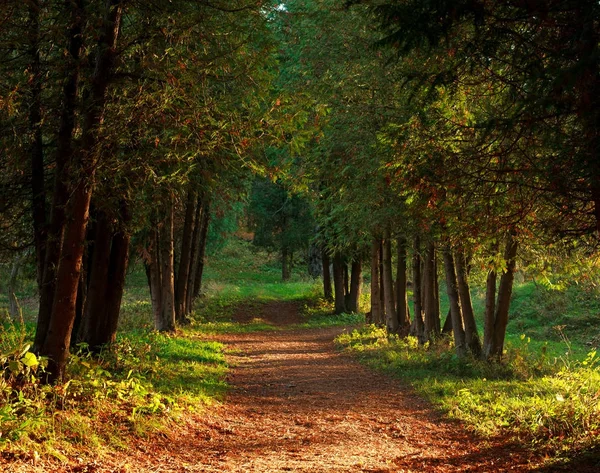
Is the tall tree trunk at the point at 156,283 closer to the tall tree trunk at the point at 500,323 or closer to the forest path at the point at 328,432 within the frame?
the forest path at the point at 328,432

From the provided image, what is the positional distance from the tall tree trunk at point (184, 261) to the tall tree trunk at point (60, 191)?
1136 cm

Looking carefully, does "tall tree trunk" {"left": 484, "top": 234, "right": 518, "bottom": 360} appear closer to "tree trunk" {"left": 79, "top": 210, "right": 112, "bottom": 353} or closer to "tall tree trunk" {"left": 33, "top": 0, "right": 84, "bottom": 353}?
"tree trunk" {"left": 79, "top": 210, "right": 112, "bottom": 353}

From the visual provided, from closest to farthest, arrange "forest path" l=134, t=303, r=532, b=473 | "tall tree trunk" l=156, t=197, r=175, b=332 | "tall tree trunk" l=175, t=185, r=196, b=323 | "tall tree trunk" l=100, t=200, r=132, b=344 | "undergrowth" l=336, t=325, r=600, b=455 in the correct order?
"forest path" l=134, t=303, r=532, b=473
"undergrowth" l=336, t=325, r=600, b=455
"tall tree trunk" l=100, t=200, r=132, b=344
"tall tree trunk" l=156, t=197, r=175, b=332
"tall tree trunk" l=175, t=185, r=196, b=323

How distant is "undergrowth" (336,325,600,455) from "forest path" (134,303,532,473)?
0.37m

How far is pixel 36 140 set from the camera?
882 centimetres

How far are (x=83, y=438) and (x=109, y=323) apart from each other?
5.10 metres

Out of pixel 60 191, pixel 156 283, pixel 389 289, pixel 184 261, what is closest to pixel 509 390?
pixel 60 191

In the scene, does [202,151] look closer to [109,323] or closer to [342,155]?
[109,323]

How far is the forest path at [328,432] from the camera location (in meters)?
6.76

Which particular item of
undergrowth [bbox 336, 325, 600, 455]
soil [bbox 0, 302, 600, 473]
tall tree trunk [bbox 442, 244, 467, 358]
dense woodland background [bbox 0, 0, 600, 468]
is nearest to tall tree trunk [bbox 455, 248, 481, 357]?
tall tree trunk [bbox 442, 244, 467, 358]

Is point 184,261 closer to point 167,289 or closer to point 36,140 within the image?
point 167,289

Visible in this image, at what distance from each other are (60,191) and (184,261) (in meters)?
13.6

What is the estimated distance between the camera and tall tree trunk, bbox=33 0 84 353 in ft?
26.1

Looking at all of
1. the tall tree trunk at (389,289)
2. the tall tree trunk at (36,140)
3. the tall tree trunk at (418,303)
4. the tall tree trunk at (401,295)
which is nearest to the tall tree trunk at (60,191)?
the tall tree trunk at (36,140)
